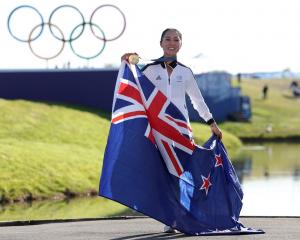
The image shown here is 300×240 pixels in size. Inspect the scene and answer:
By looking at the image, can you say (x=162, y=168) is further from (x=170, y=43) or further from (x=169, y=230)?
(x=170, y=43)

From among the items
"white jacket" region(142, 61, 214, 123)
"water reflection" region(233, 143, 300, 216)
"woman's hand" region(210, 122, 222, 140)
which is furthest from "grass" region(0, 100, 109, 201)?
"white jacket" region(142, 61, 214, 123)

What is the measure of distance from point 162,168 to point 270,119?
5642cm

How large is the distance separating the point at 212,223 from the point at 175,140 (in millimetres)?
919

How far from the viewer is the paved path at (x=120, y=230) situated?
936 cm

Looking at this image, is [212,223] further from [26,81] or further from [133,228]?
[26,81]

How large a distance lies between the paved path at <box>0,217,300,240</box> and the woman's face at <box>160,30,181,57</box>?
184 centimetres

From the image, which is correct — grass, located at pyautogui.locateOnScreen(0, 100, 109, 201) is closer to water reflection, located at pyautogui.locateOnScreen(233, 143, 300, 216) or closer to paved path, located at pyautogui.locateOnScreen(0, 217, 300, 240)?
water reflection, located at pyautogui.locateOnScreen(233, 143, 300, 216)

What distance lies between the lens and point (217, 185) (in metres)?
9.85

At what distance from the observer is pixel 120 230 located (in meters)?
10.0

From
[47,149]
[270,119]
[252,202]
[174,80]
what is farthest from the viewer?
[270,119]

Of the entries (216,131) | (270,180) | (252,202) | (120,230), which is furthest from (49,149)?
(216,131)

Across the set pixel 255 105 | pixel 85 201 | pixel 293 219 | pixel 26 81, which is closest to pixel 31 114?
pixel 26 81

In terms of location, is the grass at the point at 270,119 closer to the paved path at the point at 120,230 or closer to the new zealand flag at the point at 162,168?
the paved path at the point at 120,230

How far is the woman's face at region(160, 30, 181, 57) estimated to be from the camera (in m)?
9.59
